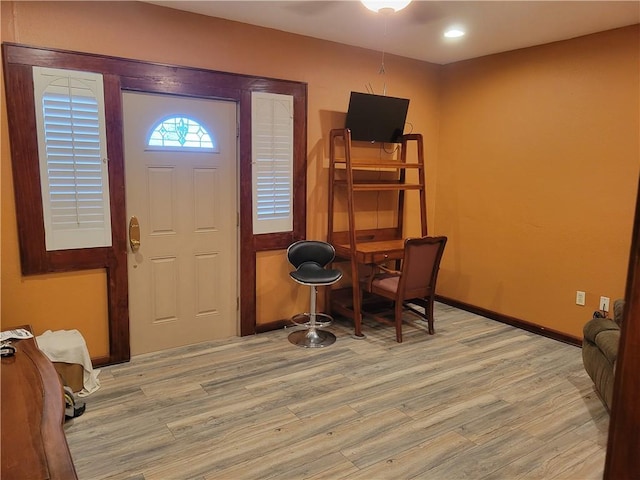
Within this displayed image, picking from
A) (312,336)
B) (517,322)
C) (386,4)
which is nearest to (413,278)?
(312,336)

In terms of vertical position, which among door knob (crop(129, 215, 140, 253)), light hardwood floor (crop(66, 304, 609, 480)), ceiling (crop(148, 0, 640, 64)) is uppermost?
ceiling (crop(148, 0, 640, 64))

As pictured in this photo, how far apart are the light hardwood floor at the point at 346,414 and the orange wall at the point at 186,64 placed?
541 millimetres

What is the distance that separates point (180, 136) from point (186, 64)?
0.54 metres

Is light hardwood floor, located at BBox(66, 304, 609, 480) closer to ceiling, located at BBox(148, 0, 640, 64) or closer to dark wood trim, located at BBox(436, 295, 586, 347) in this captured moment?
dark wood trim, located at BBox(436, 295, 586, 347)

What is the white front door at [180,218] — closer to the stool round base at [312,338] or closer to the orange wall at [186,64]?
the orange wall at [186,64]

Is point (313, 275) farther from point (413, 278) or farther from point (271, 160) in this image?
point (271, 160)

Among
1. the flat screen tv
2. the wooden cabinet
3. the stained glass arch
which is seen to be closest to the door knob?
the stained glass arch

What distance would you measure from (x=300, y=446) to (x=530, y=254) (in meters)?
2.91

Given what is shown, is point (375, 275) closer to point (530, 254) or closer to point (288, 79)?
point (530, 254)

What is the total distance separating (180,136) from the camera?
3.56 m

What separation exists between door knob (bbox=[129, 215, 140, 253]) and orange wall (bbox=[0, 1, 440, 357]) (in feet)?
0.99

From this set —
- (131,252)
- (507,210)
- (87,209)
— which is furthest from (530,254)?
(87,209)

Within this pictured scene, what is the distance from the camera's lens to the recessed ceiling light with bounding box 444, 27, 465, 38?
3694 mm

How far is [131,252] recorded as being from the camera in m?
3.45
